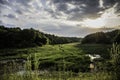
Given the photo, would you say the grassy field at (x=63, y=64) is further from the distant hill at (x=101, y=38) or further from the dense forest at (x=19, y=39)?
the distant hill at (x=101, y=38)

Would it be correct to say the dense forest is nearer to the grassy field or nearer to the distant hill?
the grassy field

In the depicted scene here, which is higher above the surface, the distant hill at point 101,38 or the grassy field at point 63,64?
the distant hill at point 101,38

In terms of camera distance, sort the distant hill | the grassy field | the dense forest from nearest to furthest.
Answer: the grassy field → the dense forest → the distant hill

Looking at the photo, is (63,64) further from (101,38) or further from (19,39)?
(101,38)

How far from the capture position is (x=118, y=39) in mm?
61125

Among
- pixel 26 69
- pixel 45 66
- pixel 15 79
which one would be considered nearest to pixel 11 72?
pixel 15 79

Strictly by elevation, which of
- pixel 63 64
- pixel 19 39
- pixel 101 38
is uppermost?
pixel 19 39

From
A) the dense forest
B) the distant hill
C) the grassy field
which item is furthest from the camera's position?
the distant hill


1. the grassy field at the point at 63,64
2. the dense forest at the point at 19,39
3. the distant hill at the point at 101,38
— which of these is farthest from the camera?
the distant hill at the point at 101,38

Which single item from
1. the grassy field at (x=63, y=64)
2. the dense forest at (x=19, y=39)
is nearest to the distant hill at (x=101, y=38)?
the dense forest at (x=19, y=39)

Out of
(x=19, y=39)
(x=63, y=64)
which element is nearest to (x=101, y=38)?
(x=19, y=39)

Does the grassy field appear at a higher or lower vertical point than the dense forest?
lower

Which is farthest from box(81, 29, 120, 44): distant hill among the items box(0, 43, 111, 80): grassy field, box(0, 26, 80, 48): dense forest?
box(0, 43, 111, 80): grassy field

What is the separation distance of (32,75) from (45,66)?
3538 centimetres
